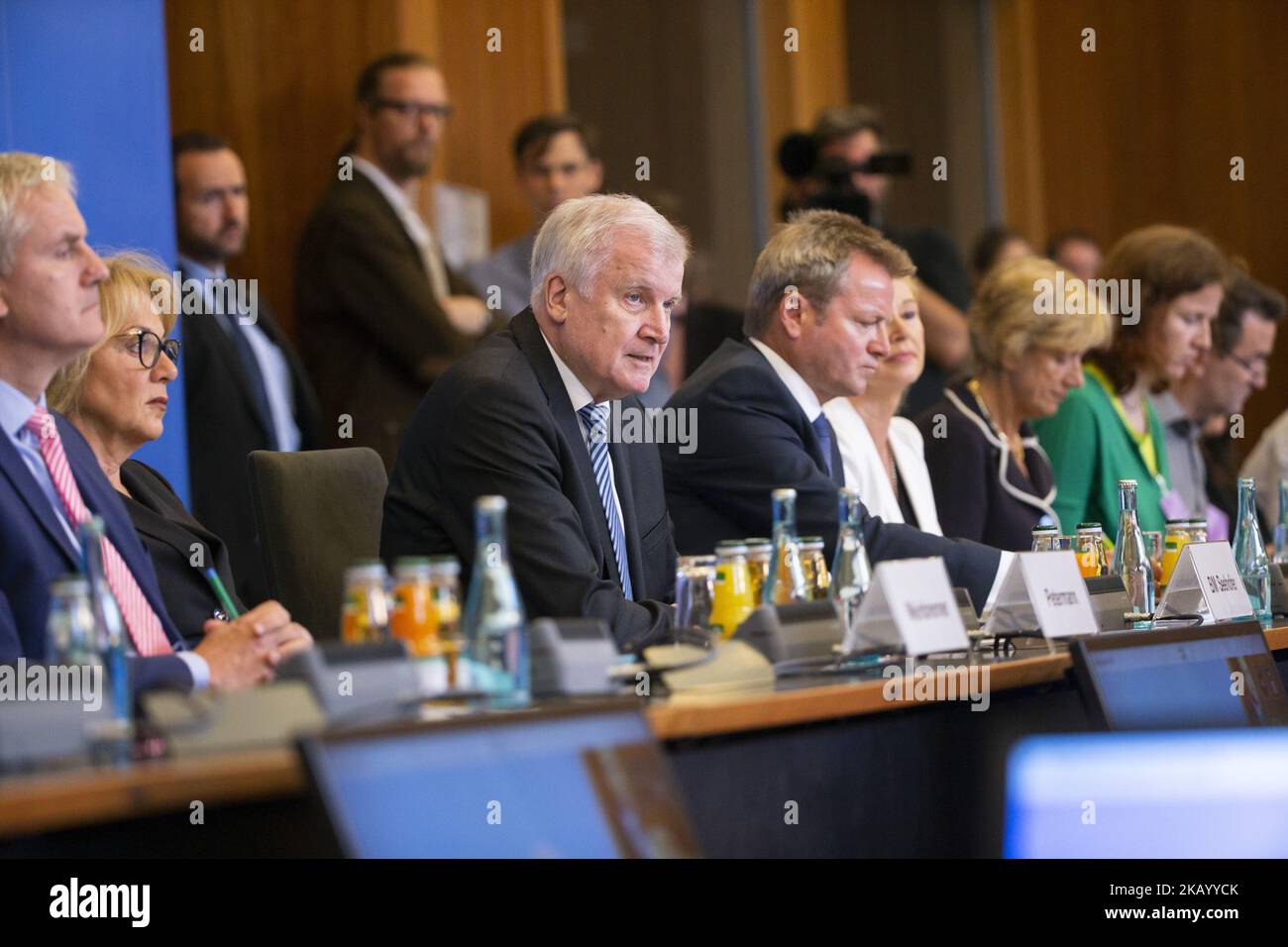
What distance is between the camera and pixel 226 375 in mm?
4328

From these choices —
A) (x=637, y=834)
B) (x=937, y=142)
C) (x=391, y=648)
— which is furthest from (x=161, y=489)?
(x=937, y=142)

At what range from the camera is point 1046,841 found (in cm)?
180

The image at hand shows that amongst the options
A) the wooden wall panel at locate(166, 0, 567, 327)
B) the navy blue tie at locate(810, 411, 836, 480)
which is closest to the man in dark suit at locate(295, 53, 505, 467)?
the wooden wall panel at locate(166, 0, 567, 327)

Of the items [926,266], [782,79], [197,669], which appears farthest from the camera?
[782,79]

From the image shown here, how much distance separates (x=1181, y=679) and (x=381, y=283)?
2.99m

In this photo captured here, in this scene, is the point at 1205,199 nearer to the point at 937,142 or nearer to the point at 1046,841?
the point at 937,142

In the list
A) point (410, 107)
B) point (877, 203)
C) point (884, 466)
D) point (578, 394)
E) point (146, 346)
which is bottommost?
point (884, 466)

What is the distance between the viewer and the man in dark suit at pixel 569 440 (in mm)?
2506

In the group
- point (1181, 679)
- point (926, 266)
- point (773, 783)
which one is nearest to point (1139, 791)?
point (773, 783)

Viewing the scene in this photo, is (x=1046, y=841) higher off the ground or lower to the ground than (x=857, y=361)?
lower

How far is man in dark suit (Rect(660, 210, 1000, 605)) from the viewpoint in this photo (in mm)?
3102

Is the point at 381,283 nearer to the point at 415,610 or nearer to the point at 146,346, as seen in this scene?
the point at 146,346
